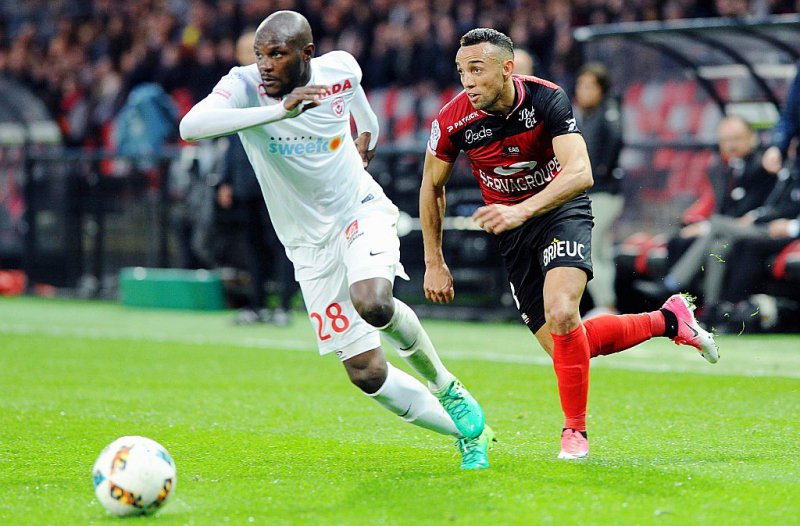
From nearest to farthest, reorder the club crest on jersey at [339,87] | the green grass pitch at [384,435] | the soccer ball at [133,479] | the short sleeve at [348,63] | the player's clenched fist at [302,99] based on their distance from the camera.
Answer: the soccer ball at [133,479] < the green grass pitch at [384,435] < the player's clenched fist at [302,99] < the club crest on jersey at [339,87] < the short sleeve at [348,63]

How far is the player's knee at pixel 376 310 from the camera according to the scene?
219 inches

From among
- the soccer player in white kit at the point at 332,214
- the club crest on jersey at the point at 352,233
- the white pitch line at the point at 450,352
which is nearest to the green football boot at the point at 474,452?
the soccer player in white kit at the point at 332,214

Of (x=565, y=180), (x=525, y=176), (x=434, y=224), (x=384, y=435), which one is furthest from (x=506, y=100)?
(x=384, y=435)

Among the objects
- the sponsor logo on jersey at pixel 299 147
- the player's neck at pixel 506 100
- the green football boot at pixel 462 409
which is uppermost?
the player's neck at pixel 506 100

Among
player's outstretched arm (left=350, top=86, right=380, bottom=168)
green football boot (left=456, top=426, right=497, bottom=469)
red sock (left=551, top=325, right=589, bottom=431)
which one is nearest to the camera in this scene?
green football boot (left=456, top=426, right=497, bottom=469)

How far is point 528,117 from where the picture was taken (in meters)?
5.96

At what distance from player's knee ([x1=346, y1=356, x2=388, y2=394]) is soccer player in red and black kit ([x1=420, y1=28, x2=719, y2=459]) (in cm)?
49

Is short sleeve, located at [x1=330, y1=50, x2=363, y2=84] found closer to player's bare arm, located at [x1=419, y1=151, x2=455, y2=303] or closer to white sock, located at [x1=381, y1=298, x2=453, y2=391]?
player's bare arm, located at [x1=419, y1=151, x2=455, y2=303]

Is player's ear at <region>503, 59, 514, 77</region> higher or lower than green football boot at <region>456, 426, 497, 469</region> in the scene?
higher

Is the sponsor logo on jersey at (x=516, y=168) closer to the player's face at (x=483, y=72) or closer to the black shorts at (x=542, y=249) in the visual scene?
the black shorts at (x=542, y=249)

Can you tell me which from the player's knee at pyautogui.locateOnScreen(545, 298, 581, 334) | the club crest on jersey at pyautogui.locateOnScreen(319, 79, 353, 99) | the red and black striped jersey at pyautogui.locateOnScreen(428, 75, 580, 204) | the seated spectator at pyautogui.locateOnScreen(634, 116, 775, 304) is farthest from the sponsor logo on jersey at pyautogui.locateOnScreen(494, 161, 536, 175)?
the seated spectator at pyautogui.locateOnScreen(634, 116, 775, 304)

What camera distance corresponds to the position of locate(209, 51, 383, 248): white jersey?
613cm

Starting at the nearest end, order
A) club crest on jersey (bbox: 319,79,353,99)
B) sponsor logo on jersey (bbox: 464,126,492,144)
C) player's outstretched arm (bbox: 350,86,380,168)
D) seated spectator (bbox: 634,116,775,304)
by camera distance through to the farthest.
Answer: sponsor logo on jersey (bbox: 464,126,492,144)
club crest on jersey (bbox: 319,79,353,99)
player's outstretched arm (bbox: 350,86,380,168)
seated spectator (bbox: 634,116,775,304)

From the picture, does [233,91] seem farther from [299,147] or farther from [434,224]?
[434,224]
